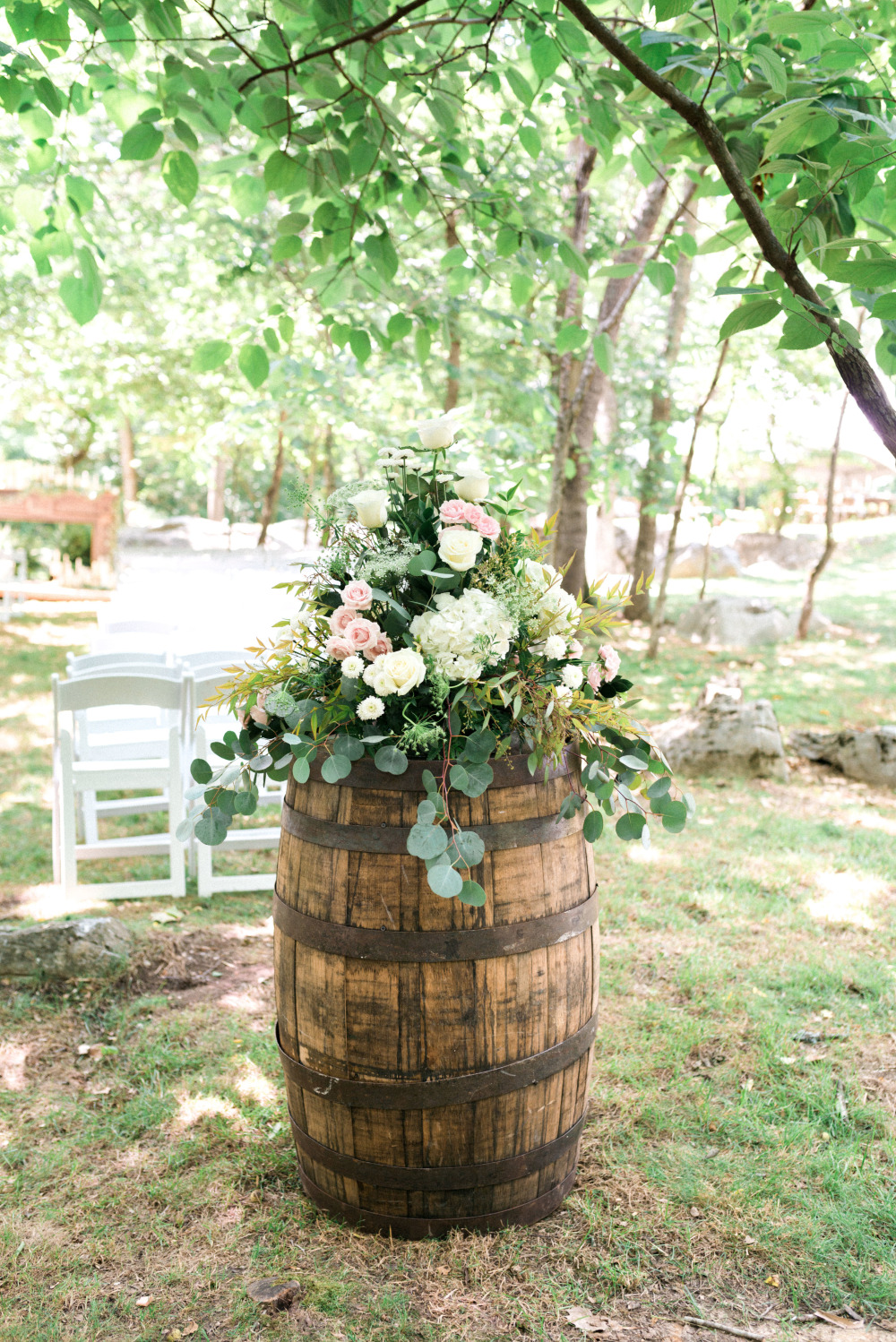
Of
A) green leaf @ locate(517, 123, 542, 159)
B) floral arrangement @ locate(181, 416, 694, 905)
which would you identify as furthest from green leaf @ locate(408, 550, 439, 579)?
green leaf @ locate(517, 123, 542, 159)

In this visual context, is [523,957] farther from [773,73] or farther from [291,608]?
[291,608]

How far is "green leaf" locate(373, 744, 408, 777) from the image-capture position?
2.08 metres

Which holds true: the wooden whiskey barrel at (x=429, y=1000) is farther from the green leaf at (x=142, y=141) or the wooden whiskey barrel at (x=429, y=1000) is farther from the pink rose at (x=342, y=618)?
the green leaf at (x=142, y=141)

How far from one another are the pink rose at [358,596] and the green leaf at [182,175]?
5.14 ft

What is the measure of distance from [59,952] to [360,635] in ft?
7.57

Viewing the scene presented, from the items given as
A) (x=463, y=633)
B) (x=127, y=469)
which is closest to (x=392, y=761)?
(x=463, y=633)

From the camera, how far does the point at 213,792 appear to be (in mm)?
2354

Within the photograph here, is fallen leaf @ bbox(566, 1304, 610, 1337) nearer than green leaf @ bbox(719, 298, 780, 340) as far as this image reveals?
No

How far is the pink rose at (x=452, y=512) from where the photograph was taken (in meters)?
2.21

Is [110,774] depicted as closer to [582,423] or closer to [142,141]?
[142,141]

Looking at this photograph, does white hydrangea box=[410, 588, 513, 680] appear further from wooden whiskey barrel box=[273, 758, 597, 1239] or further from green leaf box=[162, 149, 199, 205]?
green leaf box=[162, 149, 199, 205]

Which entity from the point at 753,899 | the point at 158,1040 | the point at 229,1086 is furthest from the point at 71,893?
the point at 753,899

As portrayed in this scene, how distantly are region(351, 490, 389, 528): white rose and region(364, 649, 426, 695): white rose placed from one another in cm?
39

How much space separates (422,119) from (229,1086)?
10.6 meters
